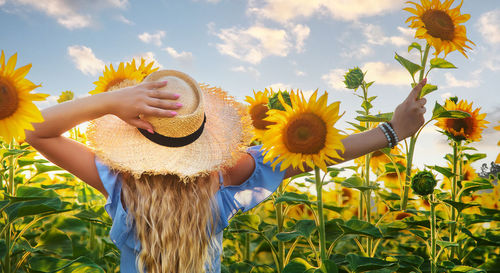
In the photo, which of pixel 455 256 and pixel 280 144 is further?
pixel 455 256

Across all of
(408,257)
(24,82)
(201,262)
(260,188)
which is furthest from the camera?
(408,257)

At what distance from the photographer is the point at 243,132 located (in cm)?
164

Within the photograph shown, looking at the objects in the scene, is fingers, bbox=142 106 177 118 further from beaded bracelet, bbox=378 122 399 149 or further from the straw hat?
beaded bracelet, bbox=378 122 399 149

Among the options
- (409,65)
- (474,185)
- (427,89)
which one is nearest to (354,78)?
(409,65)

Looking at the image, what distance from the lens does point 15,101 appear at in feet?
2.67

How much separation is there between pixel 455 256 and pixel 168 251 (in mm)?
1572

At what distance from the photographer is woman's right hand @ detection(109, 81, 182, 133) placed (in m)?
1.26

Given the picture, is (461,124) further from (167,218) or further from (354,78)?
(167,218)

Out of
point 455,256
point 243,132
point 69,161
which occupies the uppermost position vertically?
point 243,132

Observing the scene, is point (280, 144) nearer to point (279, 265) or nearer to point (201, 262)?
point (201, 262)

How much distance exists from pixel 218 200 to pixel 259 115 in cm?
68

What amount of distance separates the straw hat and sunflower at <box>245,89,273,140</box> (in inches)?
21.6

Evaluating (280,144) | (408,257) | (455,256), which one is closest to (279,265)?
(408,257)

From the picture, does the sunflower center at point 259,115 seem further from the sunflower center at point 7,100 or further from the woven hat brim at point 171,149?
the sunflower center at point 7,100
